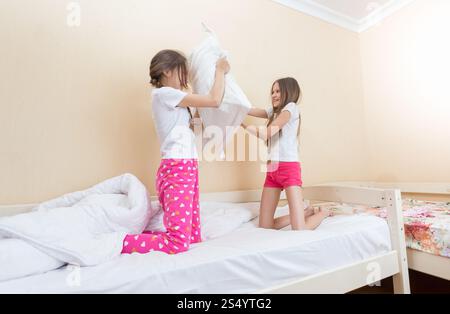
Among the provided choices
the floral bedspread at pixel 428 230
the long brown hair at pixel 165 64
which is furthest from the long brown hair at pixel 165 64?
the floral bedspread at pixel 428 230

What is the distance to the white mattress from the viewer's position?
72 cm

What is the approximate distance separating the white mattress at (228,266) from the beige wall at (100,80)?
0.60m

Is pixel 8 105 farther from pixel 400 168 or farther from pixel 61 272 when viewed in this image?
pixel 400 168

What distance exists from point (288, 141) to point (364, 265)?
633 mm

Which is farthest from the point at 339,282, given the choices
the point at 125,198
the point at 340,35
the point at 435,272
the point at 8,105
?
the point at 340,35

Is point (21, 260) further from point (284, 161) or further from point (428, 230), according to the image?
point (428, 230)

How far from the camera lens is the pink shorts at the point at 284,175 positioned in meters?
1.36

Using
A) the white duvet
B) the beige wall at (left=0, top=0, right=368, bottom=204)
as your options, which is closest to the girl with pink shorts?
the white duvet

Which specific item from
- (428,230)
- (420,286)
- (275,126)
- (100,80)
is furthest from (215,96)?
(420,286)

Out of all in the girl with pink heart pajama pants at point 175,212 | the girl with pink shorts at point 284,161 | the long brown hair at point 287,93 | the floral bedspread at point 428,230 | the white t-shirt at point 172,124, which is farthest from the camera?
the long brown hair at point 287,93

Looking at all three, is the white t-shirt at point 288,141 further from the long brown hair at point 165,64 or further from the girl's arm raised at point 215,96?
the long brown hair at point 165,64

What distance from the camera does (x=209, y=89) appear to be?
4.01 ft

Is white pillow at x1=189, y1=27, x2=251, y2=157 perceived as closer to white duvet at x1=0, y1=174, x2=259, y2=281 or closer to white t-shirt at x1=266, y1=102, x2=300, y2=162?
white t-shirt at x1=266, y1=102, x2=300, y2=162
